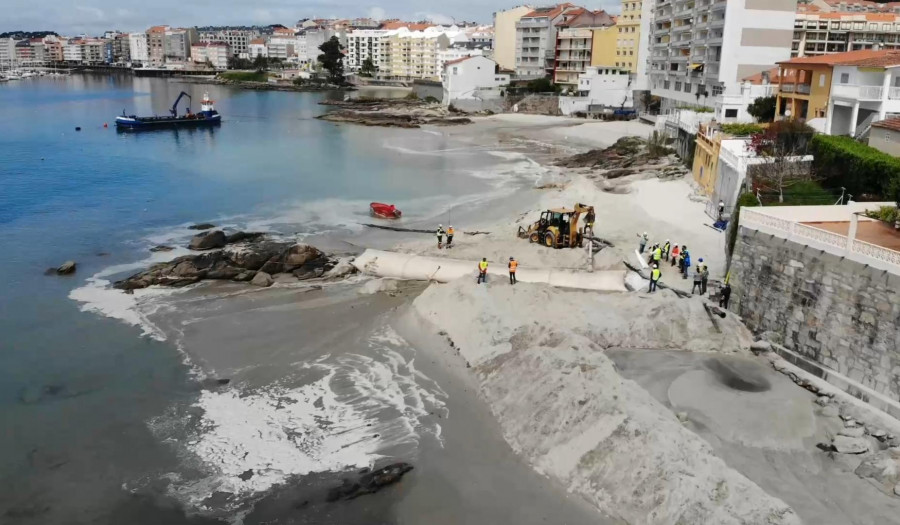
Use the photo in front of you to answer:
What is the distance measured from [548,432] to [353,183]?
1255 inches

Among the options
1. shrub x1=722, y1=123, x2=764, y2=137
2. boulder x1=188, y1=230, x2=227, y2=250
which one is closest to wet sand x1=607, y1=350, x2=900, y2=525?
boulder x1=188, y1=230, x2=227, y2=250

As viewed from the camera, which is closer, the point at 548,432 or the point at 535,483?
the point at 535,483

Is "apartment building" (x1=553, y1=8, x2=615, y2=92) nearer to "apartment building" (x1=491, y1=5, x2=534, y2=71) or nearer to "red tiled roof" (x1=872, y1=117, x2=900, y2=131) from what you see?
"apartment building" (x1=491, y1=5, x2=534, y2=71)

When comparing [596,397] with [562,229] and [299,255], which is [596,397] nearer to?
[562,229]

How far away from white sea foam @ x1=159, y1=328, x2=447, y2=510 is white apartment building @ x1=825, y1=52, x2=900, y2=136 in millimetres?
22559

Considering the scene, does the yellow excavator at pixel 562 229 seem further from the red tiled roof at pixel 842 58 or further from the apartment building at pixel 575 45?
the apartment building at pixel 575 45

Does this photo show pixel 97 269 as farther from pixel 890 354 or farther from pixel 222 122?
pixel 222 122

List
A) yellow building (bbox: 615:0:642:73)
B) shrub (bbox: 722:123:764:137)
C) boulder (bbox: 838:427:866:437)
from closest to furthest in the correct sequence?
boulder (bbox: 838:427:866:437) → shrub (bbox: 722:123:764:137) → yellow building (bbox: 615:0:642:73)

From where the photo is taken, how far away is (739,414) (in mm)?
14141

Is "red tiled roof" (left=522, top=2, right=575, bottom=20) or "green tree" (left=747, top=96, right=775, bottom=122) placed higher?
"red tiled roof" (left=522, top=2, right=575, bottom=20)

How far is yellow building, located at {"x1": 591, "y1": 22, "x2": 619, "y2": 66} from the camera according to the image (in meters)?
83.9

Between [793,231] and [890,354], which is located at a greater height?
[793,231]

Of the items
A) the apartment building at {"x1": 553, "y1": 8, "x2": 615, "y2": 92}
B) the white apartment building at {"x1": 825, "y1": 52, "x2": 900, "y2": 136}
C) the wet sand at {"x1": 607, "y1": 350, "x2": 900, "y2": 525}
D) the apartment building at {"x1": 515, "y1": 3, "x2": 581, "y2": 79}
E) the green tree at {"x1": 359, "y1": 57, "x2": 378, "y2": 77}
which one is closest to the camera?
the wet sand at {"x1": 607, "y1": 350, "x2": 900, "y2": 525}

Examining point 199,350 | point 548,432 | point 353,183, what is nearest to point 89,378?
point 199,350
